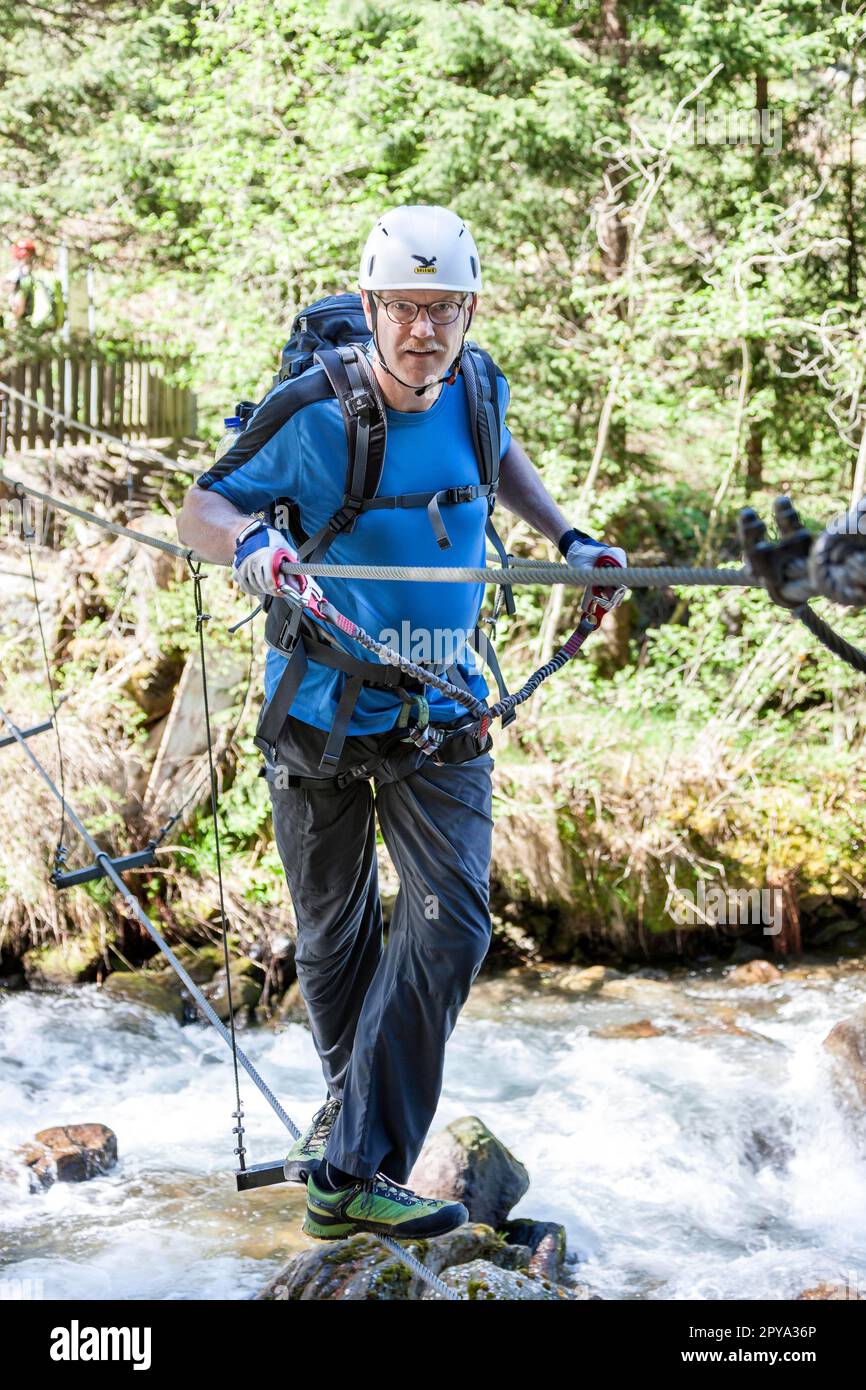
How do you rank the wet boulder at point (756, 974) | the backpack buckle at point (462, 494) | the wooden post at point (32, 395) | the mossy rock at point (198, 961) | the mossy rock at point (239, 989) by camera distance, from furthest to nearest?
the wooden post at point (32, 395)
the wet boulder at point (756, 974)
the mossy rock at point (198, 961)
the mossy rock at point (239, 989)
the backpack buckle at point (462, 494)

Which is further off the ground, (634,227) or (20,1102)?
(634,227)

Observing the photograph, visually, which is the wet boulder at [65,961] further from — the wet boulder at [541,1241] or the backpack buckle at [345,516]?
the backpack buckle at [345,516]

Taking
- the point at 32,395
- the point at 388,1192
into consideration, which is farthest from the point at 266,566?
the point at 32,395

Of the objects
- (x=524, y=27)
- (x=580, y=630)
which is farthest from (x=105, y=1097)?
(x=524, y=27)

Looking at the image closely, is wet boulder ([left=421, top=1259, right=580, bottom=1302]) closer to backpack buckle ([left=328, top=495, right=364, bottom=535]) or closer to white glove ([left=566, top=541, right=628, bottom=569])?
white glove ([left=566, top=541, right=628, bottom=569])

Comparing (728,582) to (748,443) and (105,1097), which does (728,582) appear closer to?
(105,1097)

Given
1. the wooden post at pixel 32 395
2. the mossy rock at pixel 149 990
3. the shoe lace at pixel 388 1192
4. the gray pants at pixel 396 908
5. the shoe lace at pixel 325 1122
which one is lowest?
the mossy rock at pixel 149 990

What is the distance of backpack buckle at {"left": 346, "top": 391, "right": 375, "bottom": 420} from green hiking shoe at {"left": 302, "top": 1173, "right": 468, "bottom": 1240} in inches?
60.9

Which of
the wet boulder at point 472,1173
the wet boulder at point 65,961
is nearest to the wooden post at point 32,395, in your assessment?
the wet boulder at point 65,961

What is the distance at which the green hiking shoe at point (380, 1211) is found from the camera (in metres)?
2.88

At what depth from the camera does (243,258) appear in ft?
32.1

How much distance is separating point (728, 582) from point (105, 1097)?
5809 mm

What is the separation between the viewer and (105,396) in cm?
1116

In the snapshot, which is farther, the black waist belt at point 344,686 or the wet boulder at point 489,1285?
the wet boulder at point 489,1285
